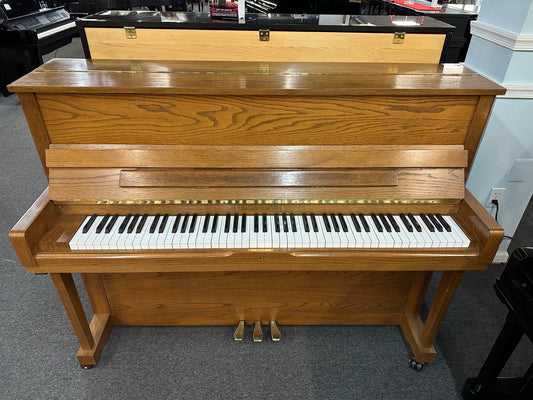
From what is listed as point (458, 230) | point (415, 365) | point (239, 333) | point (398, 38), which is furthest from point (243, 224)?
point (398, 38)

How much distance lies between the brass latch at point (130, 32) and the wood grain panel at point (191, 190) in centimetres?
82

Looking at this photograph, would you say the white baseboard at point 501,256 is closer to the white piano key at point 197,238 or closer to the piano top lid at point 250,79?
the piano top lid at point 250,79

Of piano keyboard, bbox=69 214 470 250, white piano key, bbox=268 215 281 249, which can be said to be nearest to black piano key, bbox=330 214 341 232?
piano keyboard, bbox=69 214 470 250

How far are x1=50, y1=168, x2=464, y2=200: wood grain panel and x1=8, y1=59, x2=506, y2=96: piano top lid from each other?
31 centimetres

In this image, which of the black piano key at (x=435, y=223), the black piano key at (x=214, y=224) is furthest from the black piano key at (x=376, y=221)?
the black piano key at (x=214, y=224)

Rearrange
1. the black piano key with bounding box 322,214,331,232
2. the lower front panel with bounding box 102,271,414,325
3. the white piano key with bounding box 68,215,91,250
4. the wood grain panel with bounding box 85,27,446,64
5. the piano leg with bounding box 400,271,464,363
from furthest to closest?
the wood grain panel with bounding box 85,27,446,64
the lower front panel with bounding box 102,271,414,325
the piano leg with bounding box 400,271,464,363
the black piano key with bounding box 322,214,331,232
the white piano key with bounding box 68,215,91,250

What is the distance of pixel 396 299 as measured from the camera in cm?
192

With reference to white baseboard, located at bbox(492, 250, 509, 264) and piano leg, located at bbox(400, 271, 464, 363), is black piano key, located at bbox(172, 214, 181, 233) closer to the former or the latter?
piano leg, located at bbox(400, 271, 464, 363)

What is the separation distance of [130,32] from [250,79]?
2.62ft

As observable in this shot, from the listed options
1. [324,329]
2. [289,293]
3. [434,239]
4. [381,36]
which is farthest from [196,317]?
[381,36]

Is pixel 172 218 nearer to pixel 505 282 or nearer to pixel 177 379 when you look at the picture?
pixel 177 379

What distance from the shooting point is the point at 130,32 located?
6.23 feet

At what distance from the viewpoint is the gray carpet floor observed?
1.69 metres

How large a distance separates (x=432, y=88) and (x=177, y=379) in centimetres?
162
